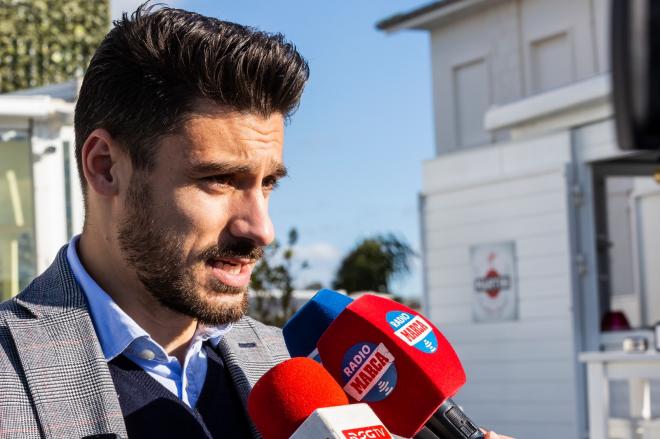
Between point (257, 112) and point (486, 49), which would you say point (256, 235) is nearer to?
point (257, 112)

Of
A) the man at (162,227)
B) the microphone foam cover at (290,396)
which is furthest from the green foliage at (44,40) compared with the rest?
the microphone foam cover at (290,396)

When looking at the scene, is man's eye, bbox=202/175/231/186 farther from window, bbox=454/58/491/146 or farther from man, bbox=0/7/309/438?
window, bbox=454/58/491/146

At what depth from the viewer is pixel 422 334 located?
6.44 feet

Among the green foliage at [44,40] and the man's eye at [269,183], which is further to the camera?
the green foliage at [44,40]

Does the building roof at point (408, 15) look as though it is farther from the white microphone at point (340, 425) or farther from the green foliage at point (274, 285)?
the white microphone at point (340, 425)

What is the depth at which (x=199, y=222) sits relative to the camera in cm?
178

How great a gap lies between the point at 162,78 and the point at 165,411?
0.53 meters

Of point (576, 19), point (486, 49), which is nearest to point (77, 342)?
point (576, 19)

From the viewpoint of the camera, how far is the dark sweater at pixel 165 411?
5.74ft

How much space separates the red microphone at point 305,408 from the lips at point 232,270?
15 cm

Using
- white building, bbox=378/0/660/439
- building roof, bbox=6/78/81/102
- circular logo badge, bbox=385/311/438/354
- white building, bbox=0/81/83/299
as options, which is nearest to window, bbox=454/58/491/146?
white building, bbox=378/0/660/439

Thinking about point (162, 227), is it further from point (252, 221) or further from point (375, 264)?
point (375, 264)

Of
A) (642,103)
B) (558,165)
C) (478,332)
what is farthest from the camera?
(478,332)

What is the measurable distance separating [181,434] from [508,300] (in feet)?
26.4
